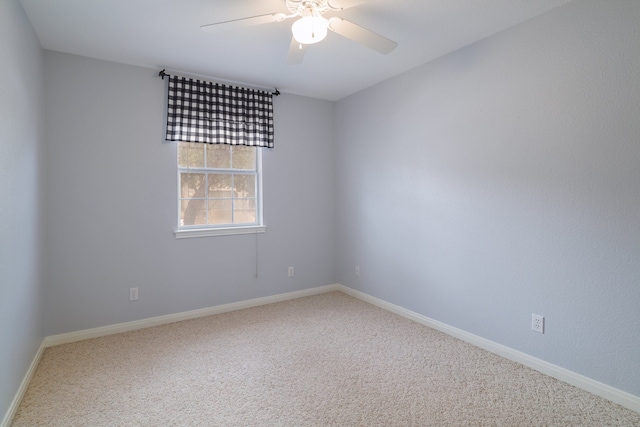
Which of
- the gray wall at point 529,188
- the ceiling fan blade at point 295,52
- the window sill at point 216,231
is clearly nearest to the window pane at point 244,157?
the window sill at point 216,231

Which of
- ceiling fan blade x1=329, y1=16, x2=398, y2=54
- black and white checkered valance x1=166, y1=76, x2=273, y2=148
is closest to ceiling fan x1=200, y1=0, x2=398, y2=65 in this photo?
ceiling fan blade x1=329, y1=16, x2=398, y2=54

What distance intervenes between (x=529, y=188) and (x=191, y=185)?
10.1 ft

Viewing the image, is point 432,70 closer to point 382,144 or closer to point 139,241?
point 382,144

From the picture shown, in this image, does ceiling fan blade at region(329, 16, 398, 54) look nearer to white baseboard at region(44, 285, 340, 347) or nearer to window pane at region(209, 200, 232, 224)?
window pane at region(209, 200, 232, 224)

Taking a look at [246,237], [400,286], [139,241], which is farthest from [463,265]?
[139,241]

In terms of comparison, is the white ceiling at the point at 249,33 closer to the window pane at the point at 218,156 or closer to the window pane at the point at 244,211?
the window pane at the point at 218,156

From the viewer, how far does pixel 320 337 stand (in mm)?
2951

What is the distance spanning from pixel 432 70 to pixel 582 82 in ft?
4.06

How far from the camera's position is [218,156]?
366 cm

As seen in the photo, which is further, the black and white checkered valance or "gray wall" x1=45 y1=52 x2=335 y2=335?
the black and white checkered valance

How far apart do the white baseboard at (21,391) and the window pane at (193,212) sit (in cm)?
154

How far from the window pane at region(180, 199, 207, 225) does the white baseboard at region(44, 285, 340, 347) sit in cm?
93

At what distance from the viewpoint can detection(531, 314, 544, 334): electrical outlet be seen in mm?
2352

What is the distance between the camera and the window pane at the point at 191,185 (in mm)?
3453
